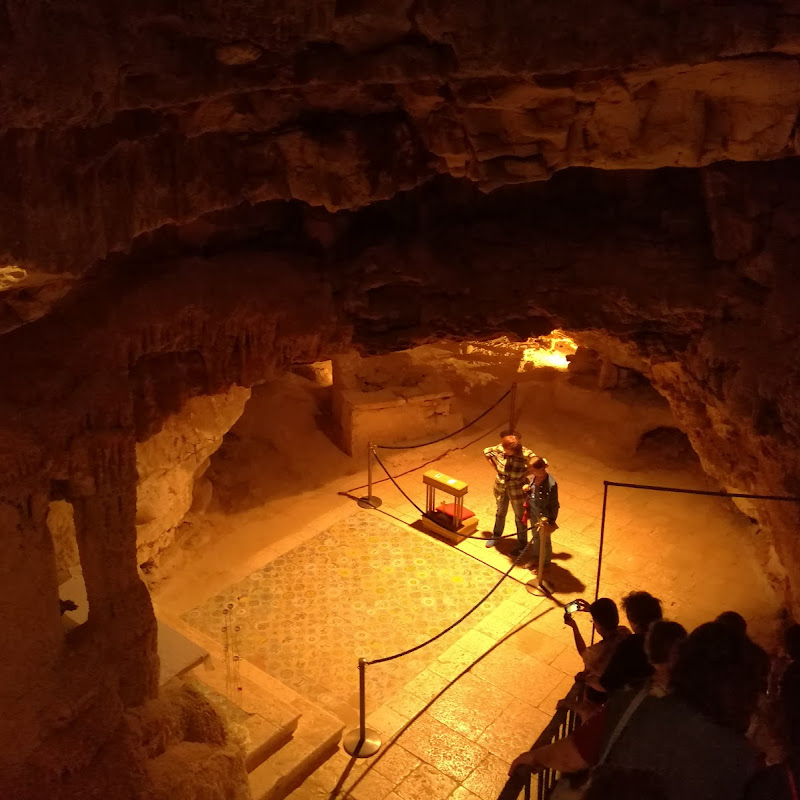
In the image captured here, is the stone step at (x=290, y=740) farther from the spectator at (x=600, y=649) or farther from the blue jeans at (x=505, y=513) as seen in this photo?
the blue jeans at (x=505, y=513)

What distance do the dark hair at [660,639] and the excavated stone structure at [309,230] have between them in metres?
2.44

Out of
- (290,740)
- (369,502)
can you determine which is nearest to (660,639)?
(290,740)

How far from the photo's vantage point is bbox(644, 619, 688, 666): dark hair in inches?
165

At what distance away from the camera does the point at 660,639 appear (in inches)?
167

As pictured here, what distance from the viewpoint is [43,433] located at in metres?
4.78

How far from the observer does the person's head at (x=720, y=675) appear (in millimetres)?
3504

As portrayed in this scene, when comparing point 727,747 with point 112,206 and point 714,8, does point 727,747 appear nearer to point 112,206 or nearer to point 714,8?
point 714,8

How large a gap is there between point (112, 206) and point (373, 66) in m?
1.69

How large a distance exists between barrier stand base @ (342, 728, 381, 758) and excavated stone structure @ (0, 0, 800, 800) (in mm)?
1287

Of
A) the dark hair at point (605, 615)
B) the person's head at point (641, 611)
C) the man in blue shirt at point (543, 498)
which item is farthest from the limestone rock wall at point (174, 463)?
the person's head at point (641, 611)

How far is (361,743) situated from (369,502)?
3.80m

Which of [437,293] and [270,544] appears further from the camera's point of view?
[270,544]

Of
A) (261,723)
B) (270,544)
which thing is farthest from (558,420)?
(261,723)

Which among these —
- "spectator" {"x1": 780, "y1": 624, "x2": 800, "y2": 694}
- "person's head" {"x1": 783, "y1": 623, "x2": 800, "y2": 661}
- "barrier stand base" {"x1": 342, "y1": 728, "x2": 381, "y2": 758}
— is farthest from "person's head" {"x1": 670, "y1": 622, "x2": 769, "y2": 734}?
"barrier stand base" {"x1": 342, "y1": 728, "x2": 381, "y2": 758}
